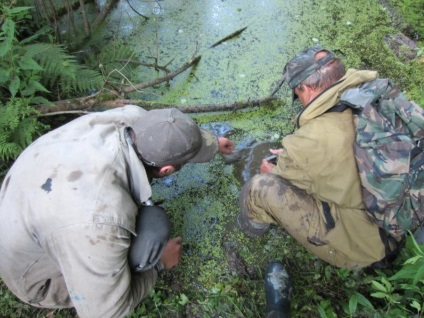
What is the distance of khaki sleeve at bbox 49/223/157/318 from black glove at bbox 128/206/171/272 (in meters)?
0.08

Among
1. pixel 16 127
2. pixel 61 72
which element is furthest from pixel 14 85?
pixel 61 72

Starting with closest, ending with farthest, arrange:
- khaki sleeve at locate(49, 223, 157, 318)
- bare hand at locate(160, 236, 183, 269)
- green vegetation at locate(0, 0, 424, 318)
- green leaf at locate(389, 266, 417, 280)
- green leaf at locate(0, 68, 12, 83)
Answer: khaki sleeve at locate(49, 223, 157, 318) < green leaf at locate(389, 266, 417, 280) < green vegetation at locate(0, 0, 424, 318) < bare hand at locate(160, 236, 183, 269) < green leaf at locate(0, 68, 12, 83)

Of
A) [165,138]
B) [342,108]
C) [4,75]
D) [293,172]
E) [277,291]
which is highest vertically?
[342,108]

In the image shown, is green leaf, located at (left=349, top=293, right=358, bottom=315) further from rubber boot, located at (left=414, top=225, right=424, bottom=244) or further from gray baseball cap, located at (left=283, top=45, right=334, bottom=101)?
gray baseball cap, located at (left=283, top=45, right=334, bottom=101)

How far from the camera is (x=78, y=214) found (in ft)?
4.64

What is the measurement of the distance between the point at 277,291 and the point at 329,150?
2.82ft

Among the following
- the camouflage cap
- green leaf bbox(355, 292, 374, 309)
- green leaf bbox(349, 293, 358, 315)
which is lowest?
green leaf bbox(355, 292, 374, 309)

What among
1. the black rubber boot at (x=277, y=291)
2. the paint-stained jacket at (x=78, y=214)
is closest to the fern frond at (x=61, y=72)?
the paint-stained jacket at (x=78, y=214)

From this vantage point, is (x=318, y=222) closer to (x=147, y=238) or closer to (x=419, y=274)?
(x=419, y=274)

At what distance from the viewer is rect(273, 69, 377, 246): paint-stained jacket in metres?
1.60

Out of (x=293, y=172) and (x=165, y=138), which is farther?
(x=293, y=172)

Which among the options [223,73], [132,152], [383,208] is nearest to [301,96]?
[383,208]

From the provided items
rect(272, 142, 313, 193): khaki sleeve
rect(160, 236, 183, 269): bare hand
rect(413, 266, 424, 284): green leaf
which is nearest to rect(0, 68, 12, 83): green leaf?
rect(160, 236, 183, 269): bare hand

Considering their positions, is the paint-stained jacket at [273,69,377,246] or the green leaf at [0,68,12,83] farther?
the green leaf at [0,68,12,83]
